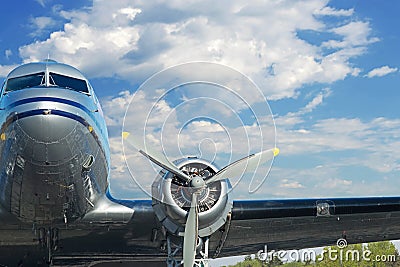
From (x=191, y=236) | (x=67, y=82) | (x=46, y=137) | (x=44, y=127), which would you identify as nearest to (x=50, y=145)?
(x=46, y=137)

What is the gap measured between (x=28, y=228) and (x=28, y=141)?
3.43 metres

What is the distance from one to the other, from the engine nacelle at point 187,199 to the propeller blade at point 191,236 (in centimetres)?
17

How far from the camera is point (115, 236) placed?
12.9m

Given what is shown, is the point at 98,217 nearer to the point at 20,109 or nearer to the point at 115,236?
the point at 115,236

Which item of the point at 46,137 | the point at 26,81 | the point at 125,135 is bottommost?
the point at 46,137

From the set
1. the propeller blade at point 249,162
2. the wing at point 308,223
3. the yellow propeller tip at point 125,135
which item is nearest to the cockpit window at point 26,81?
the yellow propeller tip at point 125,135

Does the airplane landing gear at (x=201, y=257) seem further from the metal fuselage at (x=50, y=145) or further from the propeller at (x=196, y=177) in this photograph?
the metal fuselage at (x=50, y=145)

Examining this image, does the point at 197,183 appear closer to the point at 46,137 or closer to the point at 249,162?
the point at 249,162

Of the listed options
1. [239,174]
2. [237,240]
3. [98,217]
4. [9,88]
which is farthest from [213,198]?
[9,88]

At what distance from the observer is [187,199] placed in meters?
11.4

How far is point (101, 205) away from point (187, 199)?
207cm

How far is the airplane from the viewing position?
9.22 m

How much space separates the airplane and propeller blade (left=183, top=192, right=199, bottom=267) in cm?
2

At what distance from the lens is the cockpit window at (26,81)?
33.5 feet
